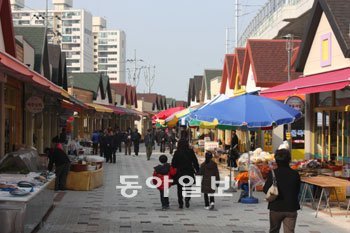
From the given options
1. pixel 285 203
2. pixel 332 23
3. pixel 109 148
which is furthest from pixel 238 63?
pixel 285 203

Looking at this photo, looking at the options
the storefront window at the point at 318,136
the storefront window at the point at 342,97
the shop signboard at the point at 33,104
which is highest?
the storefront window at the point at 342,97

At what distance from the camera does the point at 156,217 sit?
1237 centimetres

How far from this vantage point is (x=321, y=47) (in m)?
18.9

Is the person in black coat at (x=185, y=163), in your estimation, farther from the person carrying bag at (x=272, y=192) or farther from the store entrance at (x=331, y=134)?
the person carrying bag at (x=272, y=192)

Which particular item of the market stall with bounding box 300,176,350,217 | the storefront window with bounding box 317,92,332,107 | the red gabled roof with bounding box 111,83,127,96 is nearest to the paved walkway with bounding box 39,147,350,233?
the market stall with bounding box 300,176,350,217

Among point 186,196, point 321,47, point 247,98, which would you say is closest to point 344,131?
point 321,47

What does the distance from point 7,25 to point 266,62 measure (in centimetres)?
1647

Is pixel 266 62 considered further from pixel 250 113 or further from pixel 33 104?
pixel 250 113

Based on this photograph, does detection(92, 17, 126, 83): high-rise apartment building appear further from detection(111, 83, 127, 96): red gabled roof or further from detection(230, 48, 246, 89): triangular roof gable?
detection(230, 48, 246, 89): triangular roof gable

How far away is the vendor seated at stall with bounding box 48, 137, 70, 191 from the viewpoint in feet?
52.2

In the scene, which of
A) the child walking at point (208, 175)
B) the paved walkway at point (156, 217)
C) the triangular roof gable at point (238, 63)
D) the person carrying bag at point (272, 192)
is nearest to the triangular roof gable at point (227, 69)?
the triangular roof gable at point (238, 63)

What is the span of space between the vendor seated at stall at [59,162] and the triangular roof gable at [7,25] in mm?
2896

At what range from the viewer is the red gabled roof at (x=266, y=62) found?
28.9 meters

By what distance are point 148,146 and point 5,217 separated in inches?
994
